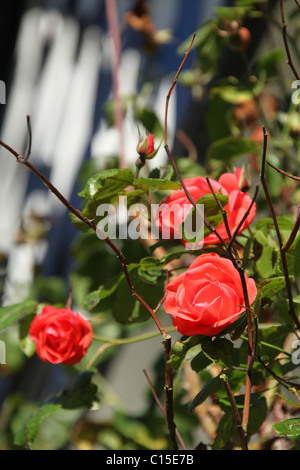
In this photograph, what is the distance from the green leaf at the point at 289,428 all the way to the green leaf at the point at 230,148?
503 mm

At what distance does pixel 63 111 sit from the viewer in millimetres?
2666

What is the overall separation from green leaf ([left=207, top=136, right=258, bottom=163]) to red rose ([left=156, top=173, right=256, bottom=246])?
1.05 ft

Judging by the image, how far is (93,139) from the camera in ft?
8.20

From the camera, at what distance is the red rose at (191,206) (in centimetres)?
59

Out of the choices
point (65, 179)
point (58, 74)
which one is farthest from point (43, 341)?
point (58, 74)

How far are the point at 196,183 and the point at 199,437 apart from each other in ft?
3.12

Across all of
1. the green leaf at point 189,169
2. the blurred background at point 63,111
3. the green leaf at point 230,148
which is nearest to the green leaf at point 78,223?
the green leaf at point 230,148

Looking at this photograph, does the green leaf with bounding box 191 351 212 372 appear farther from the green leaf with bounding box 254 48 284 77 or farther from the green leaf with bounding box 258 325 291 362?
the green leaf with bounding box 254 48 284 77

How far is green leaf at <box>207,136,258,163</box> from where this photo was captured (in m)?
0.92

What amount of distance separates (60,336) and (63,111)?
85.4 inches

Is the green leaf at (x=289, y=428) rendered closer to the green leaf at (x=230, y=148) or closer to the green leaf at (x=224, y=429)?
the green leaf at (x=224, y=429)

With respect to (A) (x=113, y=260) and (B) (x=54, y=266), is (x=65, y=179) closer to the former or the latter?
(B) (x=54, y=266)

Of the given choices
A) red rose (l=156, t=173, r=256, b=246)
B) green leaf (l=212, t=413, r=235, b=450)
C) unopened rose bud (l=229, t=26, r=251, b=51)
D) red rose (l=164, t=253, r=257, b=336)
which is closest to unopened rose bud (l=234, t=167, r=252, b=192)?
red rose (l=156, t=173, r=256, b=246)

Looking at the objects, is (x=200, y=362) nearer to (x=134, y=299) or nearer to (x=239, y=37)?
(x=134, y=299)
